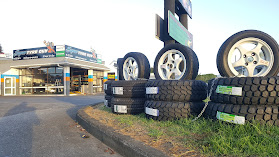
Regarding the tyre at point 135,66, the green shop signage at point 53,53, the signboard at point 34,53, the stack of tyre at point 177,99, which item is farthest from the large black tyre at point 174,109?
the signboard at point 34,53

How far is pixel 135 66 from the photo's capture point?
5.52m

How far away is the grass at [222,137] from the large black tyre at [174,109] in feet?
0.56

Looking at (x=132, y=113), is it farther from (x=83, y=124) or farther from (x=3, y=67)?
(x=3, y=67)

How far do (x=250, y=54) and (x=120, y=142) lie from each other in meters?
2.79

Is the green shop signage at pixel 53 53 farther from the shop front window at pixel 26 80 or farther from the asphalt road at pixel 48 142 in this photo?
the asphalt road at pixel 48 142

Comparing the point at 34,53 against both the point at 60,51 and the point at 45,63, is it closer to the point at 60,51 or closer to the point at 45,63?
the point at 60,51

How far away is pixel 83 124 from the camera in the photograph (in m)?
4.22

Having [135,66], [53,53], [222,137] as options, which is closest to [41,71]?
[53,53]

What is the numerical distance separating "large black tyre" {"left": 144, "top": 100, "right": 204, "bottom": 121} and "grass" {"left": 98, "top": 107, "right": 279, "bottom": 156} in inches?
6.8

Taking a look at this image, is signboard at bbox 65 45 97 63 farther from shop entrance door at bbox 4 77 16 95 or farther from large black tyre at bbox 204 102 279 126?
large black tyre at bbox 204 102 279 126

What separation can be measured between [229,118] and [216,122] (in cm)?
25

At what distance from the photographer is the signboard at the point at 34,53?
19619 mm

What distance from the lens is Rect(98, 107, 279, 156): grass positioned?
1.92 m

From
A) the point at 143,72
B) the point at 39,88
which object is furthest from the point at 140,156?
the point at 39,88
